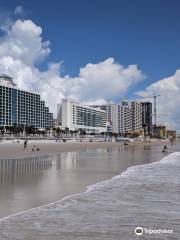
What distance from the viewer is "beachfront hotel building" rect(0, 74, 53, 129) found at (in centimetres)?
15050

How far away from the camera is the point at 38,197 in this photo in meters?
10.8

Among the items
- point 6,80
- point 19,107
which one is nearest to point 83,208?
point 19,107

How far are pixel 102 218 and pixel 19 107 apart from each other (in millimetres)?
152323

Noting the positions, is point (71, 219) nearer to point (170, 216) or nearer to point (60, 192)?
point (170, 216)

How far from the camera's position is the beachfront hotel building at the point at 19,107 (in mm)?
150500

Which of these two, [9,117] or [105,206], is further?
[9,117]

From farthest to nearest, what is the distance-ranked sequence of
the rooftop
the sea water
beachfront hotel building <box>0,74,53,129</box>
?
the rooftop < beachfront hotel building <box>0,74,53,129</box> < the sea water

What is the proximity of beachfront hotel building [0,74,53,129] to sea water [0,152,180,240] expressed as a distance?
140 m

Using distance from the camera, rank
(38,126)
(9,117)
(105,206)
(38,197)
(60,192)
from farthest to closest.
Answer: (38,126) < (9,117) < (60,192) < (38,197) < (105,206)

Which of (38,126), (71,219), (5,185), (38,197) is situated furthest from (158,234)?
(38,126)

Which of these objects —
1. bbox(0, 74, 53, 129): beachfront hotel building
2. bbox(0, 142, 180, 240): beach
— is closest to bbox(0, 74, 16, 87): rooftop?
bbox(0, 74, 53, 129): beachfront hotel building

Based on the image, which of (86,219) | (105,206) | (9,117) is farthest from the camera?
(9,117)

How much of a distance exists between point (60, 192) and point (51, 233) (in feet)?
16.5

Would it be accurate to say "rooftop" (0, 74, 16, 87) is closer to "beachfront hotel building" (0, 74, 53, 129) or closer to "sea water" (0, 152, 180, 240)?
"beachfront hotel building" (0, 74, 53, 129)
